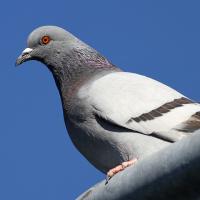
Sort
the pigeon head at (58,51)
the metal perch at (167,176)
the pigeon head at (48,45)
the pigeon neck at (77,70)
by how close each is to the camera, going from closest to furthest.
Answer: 1. the metal perch at (167,176)
2. the pigeon neck at (77,70)
3. the pigeon head at (58,51)
4. the pigeon head at (48,45)

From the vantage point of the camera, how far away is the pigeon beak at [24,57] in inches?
352

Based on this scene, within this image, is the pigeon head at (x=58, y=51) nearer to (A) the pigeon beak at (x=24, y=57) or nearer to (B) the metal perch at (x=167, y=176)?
(A) the pigeon beak at (x=24, y=57)

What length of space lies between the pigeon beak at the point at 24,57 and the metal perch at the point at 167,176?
6.69m

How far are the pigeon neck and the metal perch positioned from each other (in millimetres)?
4764

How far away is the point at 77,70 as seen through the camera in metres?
7.95

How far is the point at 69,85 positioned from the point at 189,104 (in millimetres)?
1849

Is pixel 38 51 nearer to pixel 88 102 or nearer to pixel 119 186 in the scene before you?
pixel 88 102

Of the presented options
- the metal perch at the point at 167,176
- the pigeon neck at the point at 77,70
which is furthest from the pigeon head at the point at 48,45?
the metal perch at the point at 167,176

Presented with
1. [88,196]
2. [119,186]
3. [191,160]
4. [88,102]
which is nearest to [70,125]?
A: [88,102]

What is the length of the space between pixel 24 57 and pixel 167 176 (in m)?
7.17

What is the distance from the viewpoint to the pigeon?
6062 millimetres

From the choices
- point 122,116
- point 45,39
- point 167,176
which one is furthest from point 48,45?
point 167,176

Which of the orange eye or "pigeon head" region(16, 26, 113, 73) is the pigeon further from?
the orange eye

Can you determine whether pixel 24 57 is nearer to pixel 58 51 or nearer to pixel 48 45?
pixel 48 45
